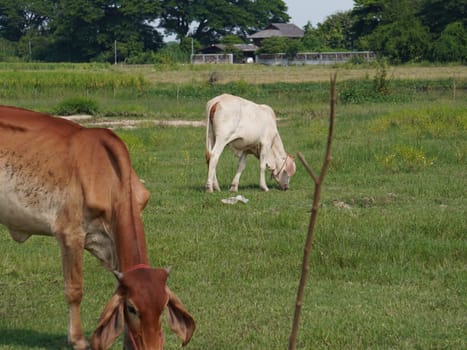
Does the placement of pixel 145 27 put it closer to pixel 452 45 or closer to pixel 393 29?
pixel 393 29

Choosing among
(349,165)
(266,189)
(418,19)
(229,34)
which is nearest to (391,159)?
(349,165)

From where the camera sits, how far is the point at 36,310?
7.97 m

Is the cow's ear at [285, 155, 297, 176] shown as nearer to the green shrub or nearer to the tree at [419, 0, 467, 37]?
the green shrub

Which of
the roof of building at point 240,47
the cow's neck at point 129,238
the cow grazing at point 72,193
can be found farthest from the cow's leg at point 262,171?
the roof of building at point 240,47

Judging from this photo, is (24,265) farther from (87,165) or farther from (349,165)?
(349,165)

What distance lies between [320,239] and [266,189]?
17.7 feet

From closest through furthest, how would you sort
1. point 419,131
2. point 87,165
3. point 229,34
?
point 87,165 < point 419,131 < point 229,34

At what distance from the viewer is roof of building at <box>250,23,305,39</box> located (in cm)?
9988

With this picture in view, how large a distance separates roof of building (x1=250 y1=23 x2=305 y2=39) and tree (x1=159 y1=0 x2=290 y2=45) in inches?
72.1

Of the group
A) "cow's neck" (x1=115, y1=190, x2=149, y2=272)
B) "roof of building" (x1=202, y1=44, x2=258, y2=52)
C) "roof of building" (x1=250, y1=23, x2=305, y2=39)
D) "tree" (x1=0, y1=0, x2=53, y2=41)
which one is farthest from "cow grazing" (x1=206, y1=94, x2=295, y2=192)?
"tree" (x1=0, y1=0, x2=53, y2=41)

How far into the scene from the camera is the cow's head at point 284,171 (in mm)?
15578

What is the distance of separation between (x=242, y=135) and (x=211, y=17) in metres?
85.2

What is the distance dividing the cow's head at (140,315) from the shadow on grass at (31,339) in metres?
1.85

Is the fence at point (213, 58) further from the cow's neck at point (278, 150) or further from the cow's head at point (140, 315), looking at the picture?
the cow's head at point (140, 315)
